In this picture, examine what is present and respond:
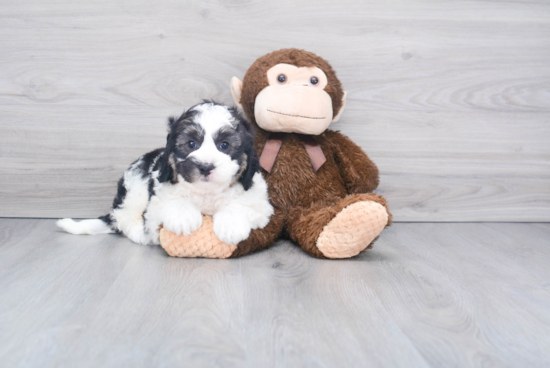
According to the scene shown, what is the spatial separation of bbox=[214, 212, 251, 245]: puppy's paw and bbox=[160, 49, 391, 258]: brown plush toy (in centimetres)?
4

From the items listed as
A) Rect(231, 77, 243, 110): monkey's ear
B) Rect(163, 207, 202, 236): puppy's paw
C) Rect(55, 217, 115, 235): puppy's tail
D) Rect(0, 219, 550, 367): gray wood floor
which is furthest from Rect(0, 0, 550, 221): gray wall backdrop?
Rect(163, 207, 202, 236): puppy's paw

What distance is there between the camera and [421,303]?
993mm

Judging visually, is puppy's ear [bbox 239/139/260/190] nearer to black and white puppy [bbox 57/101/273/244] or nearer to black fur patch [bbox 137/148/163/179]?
black and white puppy [bbox 57/101/273/244]

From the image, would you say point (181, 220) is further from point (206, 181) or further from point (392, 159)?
point (392, 159)

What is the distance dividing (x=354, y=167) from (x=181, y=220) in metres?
0.63

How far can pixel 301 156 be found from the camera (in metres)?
1.49

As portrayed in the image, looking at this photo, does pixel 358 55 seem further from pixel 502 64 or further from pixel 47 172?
pixel 47 172

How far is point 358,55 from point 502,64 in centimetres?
62

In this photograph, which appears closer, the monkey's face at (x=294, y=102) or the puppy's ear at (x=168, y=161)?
the puppy's ear at (x=168, y=161)

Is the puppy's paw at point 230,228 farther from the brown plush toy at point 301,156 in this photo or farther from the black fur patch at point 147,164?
the black fur patch at point 147,164

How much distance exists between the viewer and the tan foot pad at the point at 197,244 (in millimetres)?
1221

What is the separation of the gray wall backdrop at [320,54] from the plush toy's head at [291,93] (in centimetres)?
26

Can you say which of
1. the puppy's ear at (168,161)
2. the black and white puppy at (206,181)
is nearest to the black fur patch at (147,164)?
the black and white puppy at (206,181)

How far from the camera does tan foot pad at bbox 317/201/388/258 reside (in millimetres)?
1182
